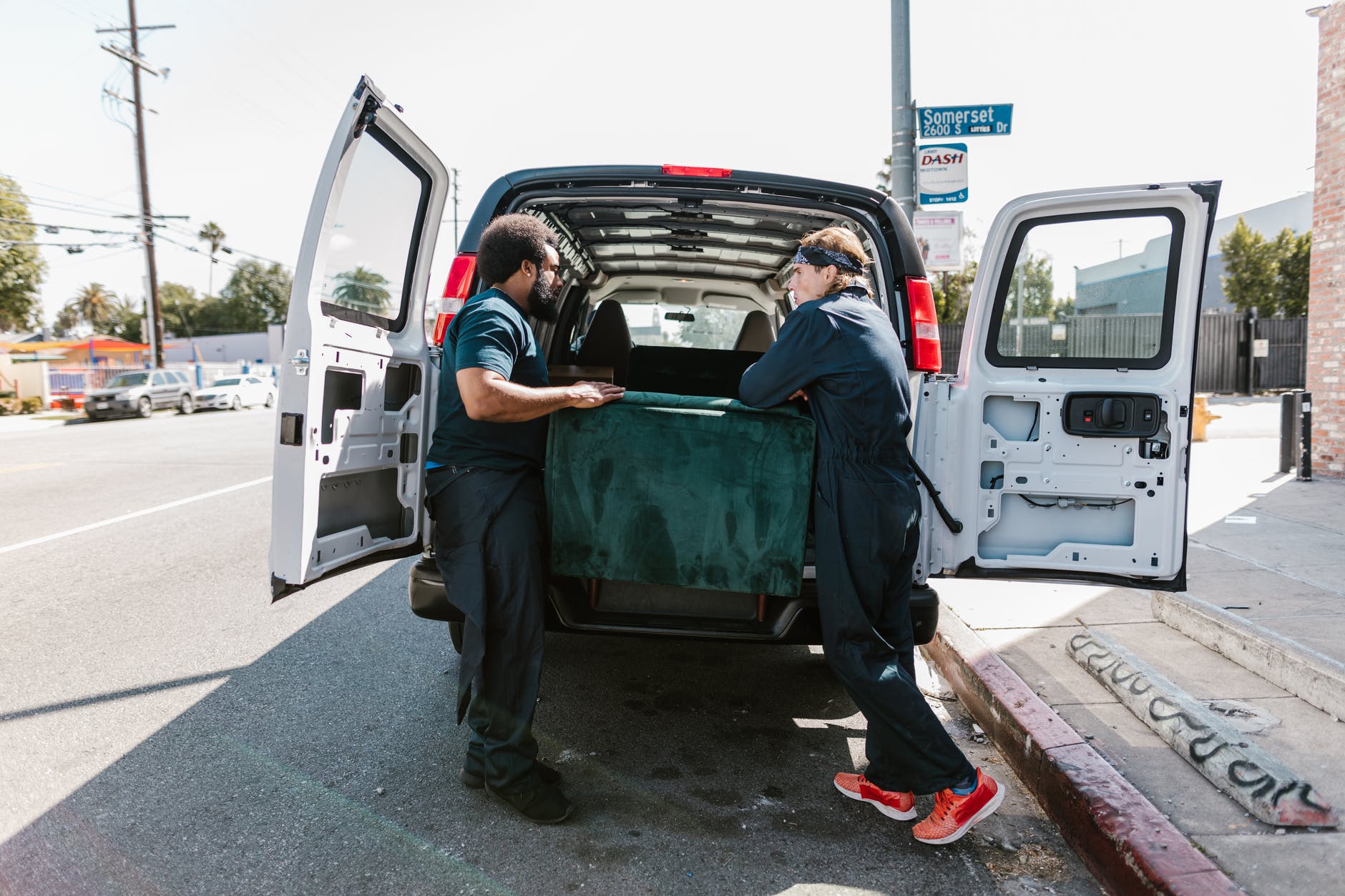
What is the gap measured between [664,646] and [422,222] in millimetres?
2472

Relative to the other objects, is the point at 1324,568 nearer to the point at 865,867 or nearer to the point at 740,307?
the point at 740,307

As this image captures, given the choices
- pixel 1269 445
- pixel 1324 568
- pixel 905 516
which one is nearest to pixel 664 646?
pixel 905 516

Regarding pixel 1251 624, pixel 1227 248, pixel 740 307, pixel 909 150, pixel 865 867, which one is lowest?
pixel 865 867

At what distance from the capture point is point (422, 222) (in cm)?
370

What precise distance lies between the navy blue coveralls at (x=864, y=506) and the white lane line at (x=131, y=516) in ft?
21.5

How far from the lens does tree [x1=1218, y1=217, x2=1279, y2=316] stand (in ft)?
107

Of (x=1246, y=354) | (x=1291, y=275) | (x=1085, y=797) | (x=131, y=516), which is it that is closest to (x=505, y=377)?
(x=1085, y=797)

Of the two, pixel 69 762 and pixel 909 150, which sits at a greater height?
pixel 909 150

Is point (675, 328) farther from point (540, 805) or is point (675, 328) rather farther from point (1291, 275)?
point (1291, 275)

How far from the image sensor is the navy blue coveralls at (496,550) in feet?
9.58

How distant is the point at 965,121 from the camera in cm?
762

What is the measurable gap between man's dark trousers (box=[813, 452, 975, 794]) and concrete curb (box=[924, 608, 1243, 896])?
0.39 metres

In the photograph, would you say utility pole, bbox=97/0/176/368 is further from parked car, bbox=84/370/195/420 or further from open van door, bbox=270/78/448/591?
open van door, bbox=270/78/448/591

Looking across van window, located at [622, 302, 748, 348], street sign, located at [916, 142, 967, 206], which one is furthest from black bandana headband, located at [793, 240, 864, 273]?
street sign, located at [916, 142, 967, 206]
